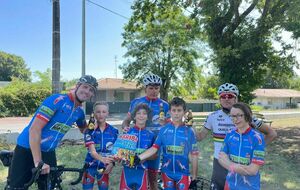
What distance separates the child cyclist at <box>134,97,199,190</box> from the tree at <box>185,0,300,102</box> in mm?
10585

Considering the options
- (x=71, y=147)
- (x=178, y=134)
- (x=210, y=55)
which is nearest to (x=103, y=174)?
(x=178, y=134)

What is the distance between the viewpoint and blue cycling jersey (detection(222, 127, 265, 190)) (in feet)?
11.6

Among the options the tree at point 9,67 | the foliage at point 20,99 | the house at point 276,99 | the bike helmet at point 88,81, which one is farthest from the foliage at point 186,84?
the tree at point 9,67

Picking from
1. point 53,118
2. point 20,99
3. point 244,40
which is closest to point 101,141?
point 53,118

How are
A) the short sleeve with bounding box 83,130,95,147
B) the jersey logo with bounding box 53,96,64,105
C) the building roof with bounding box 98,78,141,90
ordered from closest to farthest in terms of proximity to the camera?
the jersey logo with bounding box 53,96,64,105, the short sleeve with bounding box 83,130,95,147, the building roof with bounding box 98,78,141,90

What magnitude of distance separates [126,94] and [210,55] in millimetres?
29253

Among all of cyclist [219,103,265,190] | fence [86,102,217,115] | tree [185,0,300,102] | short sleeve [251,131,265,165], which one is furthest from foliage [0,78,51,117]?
short sleeve [251,131,265,165]

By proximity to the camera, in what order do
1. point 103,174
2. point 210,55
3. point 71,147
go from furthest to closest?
point 210,55 < point 71,147 < point 103,174

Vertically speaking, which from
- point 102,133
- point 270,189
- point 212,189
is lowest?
point 270,189

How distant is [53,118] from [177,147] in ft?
5.00

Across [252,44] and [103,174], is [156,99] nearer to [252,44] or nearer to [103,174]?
[103,174]

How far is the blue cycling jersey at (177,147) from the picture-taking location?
412cm

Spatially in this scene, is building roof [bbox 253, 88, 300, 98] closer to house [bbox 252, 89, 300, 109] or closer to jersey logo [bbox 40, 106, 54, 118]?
house [bbox 252, 89, 300, 109]

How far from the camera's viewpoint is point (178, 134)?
13.7 feet
